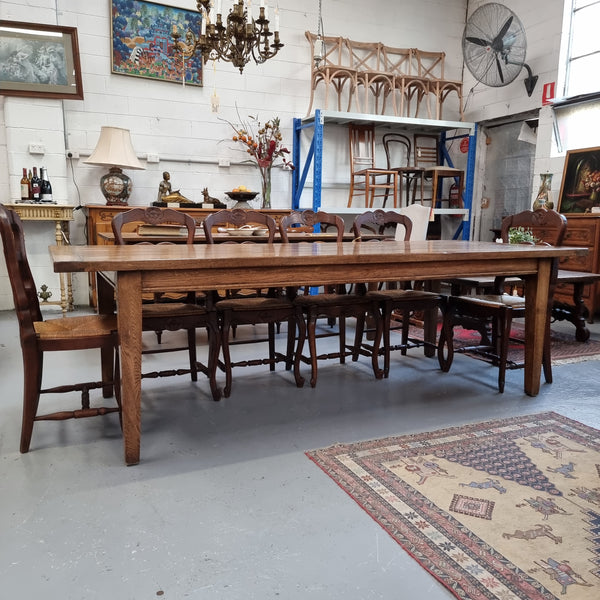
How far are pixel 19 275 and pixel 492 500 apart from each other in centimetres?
179

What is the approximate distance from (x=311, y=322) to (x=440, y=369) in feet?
3.04

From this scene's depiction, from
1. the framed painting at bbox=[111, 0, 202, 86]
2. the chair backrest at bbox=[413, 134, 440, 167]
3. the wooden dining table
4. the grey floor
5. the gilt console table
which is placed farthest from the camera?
the chair backrest at bbox=[413, 134, 440, 167]

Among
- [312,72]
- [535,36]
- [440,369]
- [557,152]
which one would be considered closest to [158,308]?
[440,369]

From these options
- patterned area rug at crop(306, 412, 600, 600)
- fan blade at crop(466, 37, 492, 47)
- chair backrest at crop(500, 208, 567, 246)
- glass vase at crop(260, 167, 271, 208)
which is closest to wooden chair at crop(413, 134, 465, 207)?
fan blade at crop(466, 37, 492, 47)

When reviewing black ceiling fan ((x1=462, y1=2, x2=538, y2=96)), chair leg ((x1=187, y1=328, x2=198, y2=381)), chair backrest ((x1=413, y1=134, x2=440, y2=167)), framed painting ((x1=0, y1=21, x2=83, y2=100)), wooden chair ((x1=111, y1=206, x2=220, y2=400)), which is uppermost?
black ceiling fan ((x1=462, y1=2, x2=538, y2=96))

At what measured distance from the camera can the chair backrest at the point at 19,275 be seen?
180 centimetres

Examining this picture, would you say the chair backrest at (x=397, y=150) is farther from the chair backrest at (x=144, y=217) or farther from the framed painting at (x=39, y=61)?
the chair backrest at (x=144, y=217)

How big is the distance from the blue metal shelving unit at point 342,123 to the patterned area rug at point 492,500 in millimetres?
3845

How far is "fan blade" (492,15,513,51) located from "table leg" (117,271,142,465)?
4845 millimetres

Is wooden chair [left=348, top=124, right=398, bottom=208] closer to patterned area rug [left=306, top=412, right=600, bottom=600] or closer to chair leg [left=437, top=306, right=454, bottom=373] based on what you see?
chair leg [left=437, top=306, right=454, bottom=373]

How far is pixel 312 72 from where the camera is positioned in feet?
19.0

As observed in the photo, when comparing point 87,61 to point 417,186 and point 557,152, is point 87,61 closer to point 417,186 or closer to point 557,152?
point 417,186

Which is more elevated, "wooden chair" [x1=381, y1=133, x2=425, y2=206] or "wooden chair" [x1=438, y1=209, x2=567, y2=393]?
"wooden chair" [x1=381, y1=133, x2=425, y2=206]

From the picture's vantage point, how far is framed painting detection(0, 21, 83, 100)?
457 cm
